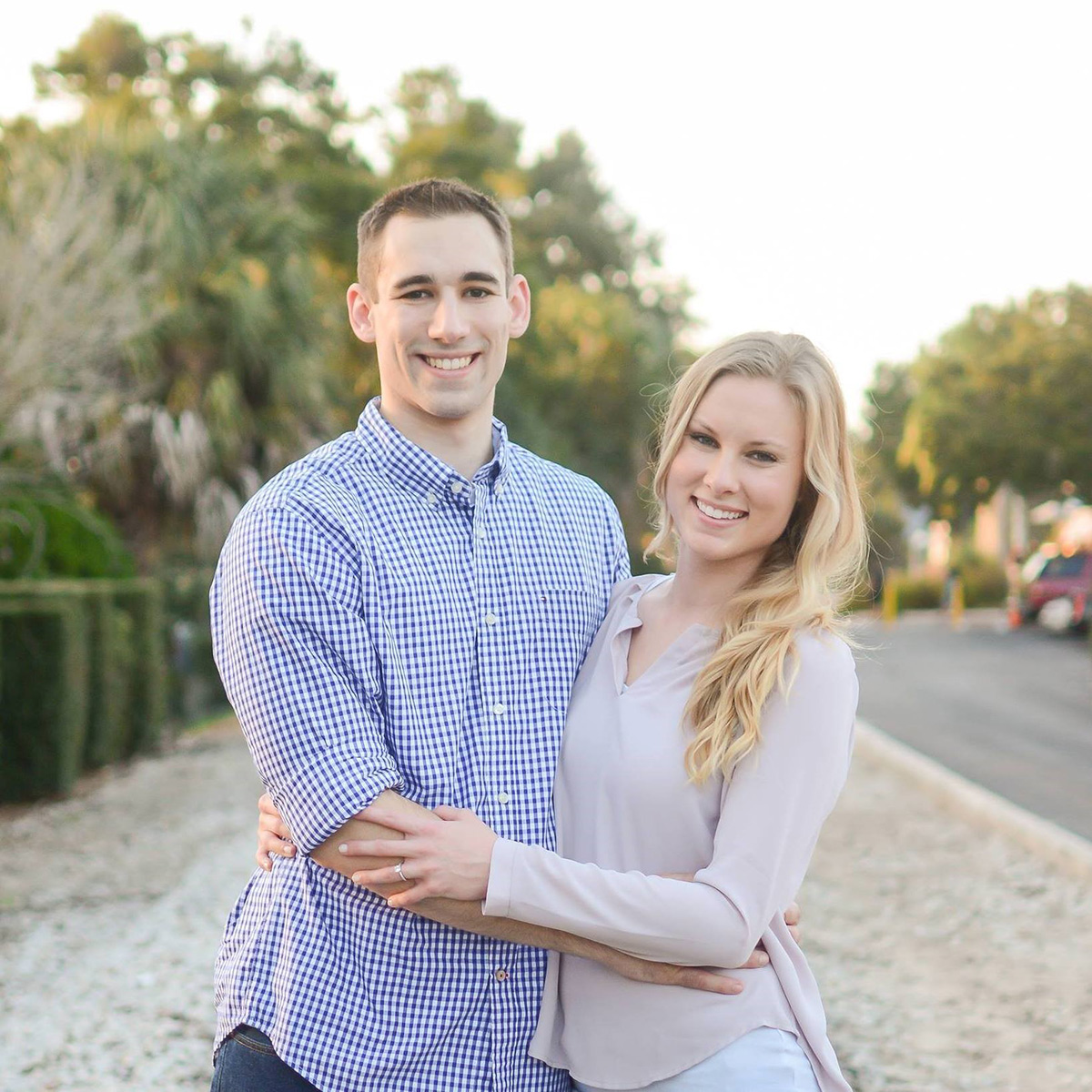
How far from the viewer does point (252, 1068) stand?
2.17 meters

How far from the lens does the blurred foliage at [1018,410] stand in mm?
29938

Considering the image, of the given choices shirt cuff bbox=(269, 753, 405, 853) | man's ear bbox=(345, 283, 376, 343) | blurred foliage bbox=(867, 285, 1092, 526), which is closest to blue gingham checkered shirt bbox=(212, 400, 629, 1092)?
shirt cuff bbox=(269, 753, 405, 853)

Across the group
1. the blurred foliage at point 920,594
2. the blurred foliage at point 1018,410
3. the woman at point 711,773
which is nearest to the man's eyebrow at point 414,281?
the woman at point 711,773

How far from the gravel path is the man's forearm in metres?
2.78

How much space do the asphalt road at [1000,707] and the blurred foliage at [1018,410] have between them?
19.6 feet

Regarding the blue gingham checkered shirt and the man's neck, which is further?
the man's neck

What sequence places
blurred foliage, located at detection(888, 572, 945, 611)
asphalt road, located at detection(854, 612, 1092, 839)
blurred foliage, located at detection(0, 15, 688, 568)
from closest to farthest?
asphalt road, located at detection(854, 612, 1092, 839)
blurred foliage, located at detection(0, 15, 688, 568)
blurred foliage, located at detection(888, 572, 945, 611)

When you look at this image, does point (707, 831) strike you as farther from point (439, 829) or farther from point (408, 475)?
point (408, 475)

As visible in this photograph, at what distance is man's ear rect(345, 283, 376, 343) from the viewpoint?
262cm

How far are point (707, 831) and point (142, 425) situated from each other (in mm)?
A: 13493

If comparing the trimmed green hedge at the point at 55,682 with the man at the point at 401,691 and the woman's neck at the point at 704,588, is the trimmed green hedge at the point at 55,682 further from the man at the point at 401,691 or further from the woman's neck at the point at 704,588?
the woman's neck at the point at 704,588

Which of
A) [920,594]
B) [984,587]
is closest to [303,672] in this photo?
[920,594]

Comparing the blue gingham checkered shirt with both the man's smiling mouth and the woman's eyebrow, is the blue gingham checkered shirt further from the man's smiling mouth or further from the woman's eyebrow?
the woman's eyebrow

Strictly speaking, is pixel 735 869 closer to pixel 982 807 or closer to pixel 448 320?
pixel 448 320
